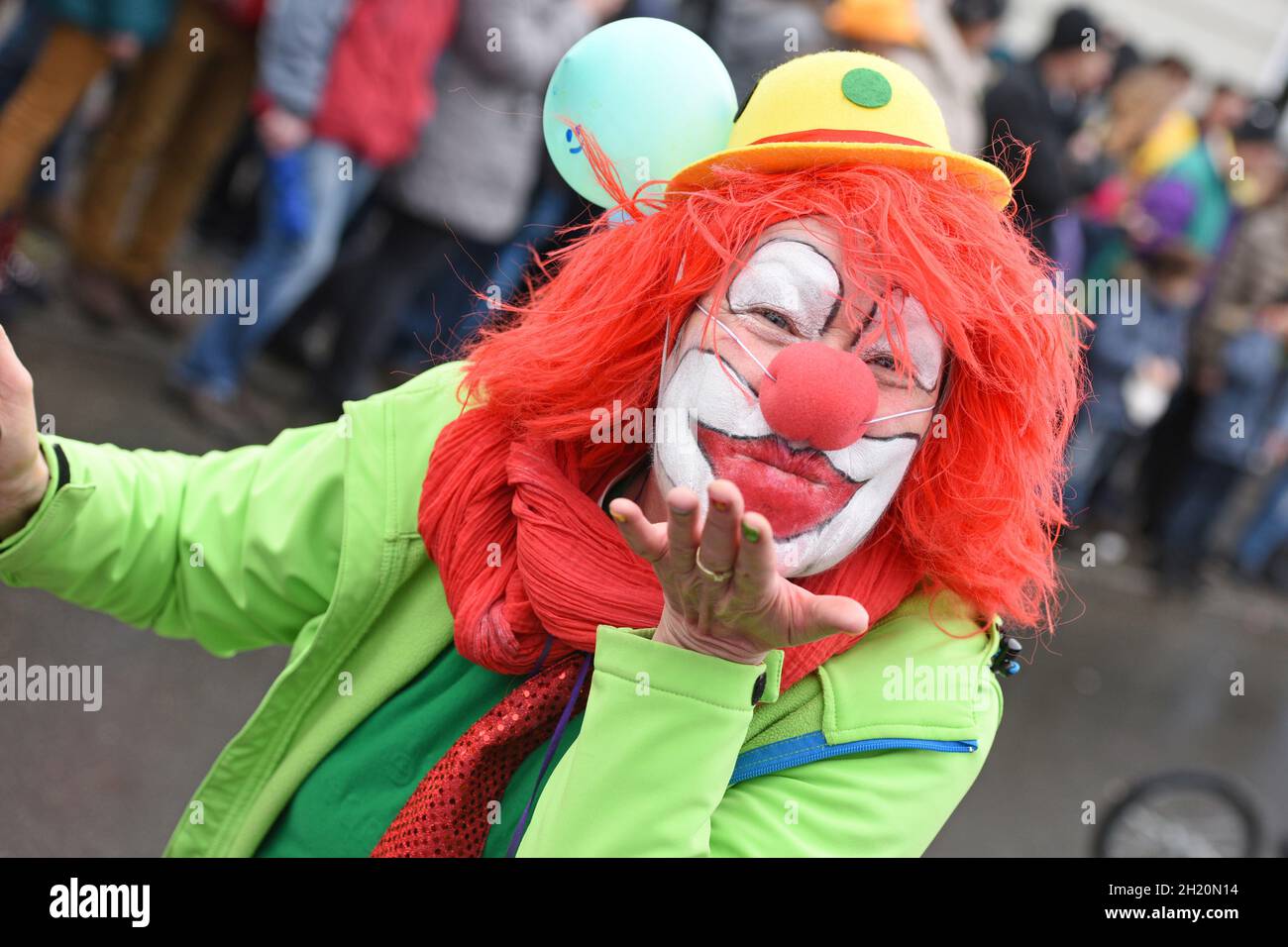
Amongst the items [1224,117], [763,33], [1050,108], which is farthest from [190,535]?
[1224,117]

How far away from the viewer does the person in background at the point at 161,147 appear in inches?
172

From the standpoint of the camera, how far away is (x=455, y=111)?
4.19m

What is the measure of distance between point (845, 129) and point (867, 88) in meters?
0.06

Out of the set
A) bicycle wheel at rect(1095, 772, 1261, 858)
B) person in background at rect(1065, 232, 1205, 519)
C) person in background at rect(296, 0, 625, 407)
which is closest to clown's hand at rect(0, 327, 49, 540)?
person in background at rect(296, 0, 625, 407)

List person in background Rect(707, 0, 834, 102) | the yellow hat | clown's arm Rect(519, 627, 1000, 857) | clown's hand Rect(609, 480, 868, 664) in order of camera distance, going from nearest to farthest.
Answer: clown's hand Rect(609, 480, 868, 664) < clown's arm Rect(519, 627, 1000, 857) < the yellow hat < person in background Rect(707, 0, 834, 102)

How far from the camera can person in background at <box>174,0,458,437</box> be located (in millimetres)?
3842

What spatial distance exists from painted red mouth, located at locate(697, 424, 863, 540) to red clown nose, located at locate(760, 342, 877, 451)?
0.08 feet

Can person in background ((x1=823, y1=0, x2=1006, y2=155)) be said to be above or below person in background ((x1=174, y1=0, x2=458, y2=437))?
above

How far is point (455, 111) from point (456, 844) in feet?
10.0

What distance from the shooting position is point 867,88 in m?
1.59

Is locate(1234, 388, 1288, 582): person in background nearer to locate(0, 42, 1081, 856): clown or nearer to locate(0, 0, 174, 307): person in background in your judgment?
locate(0, 0, 174, 307): person in background

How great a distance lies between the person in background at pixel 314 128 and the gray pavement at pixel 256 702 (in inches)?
10.9

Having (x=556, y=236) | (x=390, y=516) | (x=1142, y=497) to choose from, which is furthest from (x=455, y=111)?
(x=1142, y=497)
